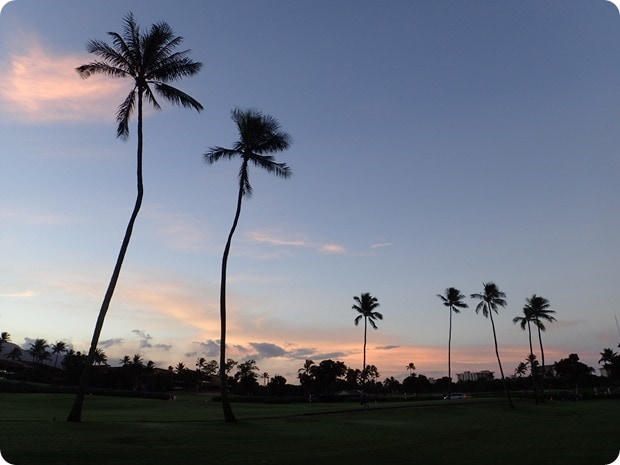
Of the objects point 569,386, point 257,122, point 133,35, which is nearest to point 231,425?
point 257,122

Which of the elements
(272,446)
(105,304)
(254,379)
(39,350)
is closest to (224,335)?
(105,304)

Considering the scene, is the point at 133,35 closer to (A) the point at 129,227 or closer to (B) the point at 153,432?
(A) the point at 129,227

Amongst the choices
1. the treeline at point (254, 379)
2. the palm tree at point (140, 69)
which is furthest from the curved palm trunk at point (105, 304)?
the treeline at point (254, 379)

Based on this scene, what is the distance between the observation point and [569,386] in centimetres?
13588

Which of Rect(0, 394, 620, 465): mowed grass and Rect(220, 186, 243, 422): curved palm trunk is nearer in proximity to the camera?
Rect(0, 394, 620, 465): mowed grass

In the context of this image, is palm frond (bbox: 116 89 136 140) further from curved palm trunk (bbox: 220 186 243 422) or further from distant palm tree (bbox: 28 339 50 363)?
distant palm tree (bbox: 28 339 50 363)

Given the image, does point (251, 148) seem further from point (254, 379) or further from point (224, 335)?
point (254, 379)

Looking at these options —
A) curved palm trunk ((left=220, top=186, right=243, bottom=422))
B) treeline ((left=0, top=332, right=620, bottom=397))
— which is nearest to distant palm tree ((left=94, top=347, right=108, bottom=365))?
treeline ((left=0, top=332, right=620, bottom=397))

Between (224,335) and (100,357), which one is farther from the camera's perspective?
(100,357)

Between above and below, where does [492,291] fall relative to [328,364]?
above

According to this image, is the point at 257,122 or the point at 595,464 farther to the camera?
the point at 257,122

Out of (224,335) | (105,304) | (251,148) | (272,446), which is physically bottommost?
(272,446)

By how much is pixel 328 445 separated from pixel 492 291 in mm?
70127

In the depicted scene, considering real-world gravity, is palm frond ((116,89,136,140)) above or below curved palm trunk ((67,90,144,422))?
above
